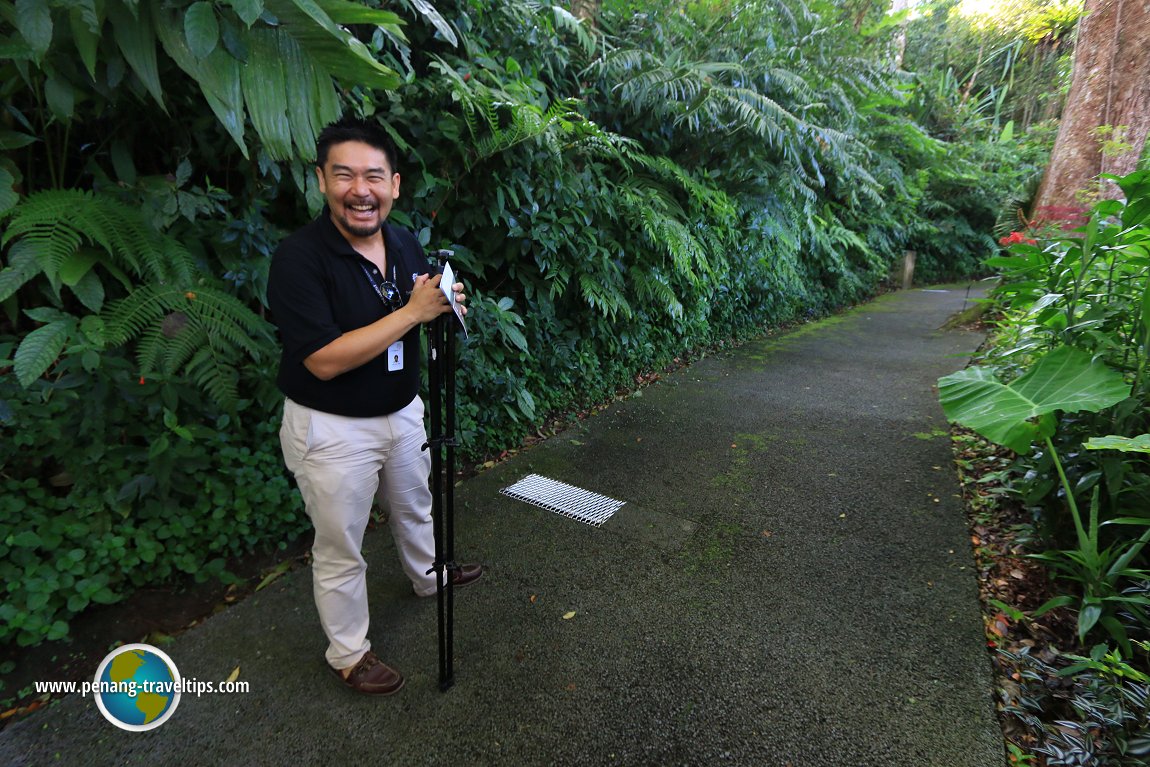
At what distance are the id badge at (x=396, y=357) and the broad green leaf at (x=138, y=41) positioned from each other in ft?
2.96

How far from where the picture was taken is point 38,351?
1.75 meters

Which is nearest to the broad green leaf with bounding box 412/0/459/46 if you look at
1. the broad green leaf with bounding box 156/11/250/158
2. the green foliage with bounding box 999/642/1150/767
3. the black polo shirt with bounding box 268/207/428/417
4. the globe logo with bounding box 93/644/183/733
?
the broad green leaf with bounding box 156/11/250/158

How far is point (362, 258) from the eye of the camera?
5.45ft

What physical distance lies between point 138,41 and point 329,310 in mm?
955

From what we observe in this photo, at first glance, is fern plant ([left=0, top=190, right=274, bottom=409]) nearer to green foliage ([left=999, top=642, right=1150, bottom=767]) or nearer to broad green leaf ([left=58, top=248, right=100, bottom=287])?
broad green leaf ([left=58, top=248, right=100, bottom=287])

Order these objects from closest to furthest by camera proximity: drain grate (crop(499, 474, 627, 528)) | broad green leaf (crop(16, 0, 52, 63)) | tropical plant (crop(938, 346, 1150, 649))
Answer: broad green leaf (crop(16, 0, 52, 63)) < tropical plant (crop(938, 346, 1150, 649)) < drain grate (crop(499, 474, 627, 528))

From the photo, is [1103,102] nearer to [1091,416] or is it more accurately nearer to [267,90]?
[1091,416]

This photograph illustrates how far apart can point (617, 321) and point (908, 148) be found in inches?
339

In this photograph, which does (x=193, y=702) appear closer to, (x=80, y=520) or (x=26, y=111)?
(x=80, y=520)

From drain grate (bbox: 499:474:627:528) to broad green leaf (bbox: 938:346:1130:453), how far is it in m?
1.63

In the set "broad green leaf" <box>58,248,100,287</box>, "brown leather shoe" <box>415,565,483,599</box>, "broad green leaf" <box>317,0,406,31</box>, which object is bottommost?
"brown leather shoe" <box>415,565,483,599</box>

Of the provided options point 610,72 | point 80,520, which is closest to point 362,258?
point 80,520

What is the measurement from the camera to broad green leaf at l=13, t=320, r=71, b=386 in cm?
171

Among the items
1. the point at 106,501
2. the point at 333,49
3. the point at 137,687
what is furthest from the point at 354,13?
the point at 137,687
